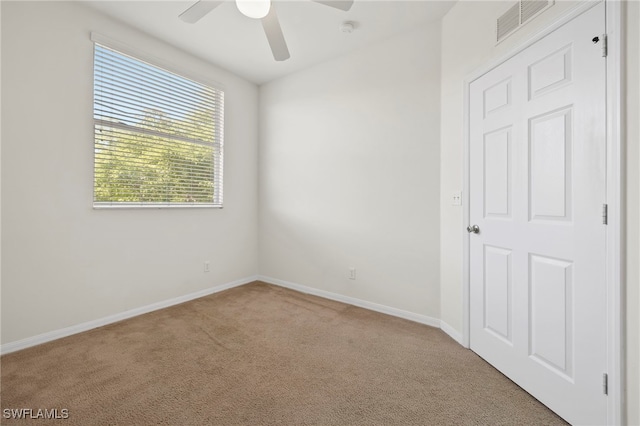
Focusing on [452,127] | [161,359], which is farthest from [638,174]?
[161,359]

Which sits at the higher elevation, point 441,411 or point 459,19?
point 459,19

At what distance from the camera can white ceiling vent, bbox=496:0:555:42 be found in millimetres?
1634

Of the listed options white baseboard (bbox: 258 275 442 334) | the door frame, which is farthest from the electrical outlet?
the door frame

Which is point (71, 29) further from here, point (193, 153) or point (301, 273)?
point (301, 273)

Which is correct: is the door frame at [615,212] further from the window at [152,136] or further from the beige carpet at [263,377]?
the window at [152,136]

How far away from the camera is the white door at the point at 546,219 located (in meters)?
1.35

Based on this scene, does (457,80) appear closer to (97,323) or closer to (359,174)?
(359,174)

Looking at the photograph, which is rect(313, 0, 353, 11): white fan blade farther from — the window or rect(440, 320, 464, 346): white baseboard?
rect(440, 320, 464, 346): white baseboard

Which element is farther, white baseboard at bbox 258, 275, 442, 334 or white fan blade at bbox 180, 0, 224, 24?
white baseboard at bbox 258, 275, 442, 334

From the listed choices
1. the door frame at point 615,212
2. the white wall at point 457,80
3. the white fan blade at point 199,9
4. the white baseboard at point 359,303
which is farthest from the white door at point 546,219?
the white fan blade at point 199,9

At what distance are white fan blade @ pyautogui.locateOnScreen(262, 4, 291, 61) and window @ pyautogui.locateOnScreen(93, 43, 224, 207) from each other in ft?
5.25

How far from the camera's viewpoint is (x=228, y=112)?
12.1 feet

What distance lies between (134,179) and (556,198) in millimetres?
3400

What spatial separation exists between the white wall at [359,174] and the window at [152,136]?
0.81m
